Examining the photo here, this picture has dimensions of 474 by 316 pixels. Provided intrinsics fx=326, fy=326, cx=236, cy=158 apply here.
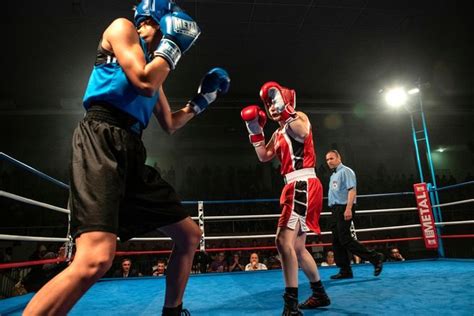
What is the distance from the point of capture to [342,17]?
4570 millimetres

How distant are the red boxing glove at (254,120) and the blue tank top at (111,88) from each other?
97 cm

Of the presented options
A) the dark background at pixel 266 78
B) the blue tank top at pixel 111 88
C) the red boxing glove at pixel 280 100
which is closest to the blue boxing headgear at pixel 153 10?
the blue tank top at pixel 111 88

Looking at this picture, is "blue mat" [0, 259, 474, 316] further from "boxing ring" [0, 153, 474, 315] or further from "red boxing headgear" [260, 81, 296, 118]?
"red boxing headgear" [260, 81, 296, 118]

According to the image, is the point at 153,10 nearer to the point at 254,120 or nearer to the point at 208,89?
the point at 208,89

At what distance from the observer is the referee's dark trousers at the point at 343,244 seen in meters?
3.01

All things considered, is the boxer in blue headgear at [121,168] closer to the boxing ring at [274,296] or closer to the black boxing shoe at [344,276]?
the boxing ring at [274,296]

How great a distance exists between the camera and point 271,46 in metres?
5.30

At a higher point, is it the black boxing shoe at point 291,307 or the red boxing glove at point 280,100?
the red boxing glove at point 280,100

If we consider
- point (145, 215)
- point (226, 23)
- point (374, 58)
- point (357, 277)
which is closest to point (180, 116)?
point (145, 215)

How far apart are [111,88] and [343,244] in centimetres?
273

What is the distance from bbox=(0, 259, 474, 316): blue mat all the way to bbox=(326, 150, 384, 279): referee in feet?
0.64

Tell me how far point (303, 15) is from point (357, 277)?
3411mm

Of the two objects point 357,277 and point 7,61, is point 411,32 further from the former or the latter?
point 7,61

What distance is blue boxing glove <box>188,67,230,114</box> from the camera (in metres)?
1.56
